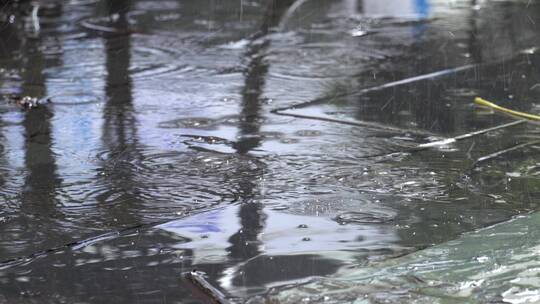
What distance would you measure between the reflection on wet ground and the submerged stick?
46 mm

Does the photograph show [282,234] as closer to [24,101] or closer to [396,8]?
[24,101]

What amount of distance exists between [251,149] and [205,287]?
7.52 feet

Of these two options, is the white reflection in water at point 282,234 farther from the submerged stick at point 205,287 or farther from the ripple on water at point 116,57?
the ripple on water at point 116,57

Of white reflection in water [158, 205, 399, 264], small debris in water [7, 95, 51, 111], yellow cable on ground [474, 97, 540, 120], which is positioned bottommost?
white reflection in water [158, 205, 399, 264]

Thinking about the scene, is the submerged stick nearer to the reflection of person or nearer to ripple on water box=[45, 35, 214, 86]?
ripple on water box=[45, 35, 214, 86]

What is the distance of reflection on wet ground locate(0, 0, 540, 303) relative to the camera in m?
4.29

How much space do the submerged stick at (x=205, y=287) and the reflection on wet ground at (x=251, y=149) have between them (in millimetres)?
46

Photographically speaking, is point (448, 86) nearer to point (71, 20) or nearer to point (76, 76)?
point (76, 76)

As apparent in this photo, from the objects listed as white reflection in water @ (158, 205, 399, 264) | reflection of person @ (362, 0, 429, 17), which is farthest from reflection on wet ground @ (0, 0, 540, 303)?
reflection of person @ (362, 0, 429, 17)

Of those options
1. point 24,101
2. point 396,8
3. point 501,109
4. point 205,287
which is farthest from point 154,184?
point 396,8

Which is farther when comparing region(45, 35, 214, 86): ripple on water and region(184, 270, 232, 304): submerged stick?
region(45, 35, 214, 86): ripple on water

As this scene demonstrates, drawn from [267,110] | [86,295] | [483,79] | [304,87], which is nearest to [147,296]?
[86,295]

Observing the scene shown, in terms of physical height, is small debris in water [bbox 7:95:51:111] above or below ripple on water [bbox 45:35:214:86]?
below

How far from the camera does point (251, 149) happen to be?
6125mm
